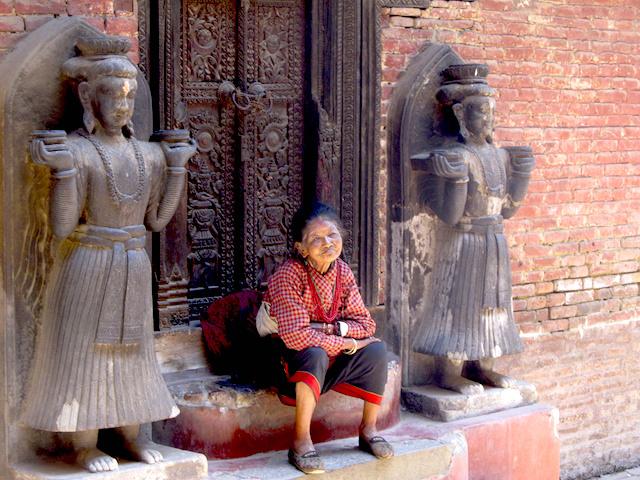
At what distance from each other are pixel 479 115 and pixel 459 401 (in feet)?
4.75

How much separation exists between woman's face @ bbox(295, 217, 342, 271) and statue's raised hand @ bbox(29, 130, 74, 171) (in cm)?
120

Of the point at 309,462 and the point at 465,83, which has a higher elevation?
the point at 465,83

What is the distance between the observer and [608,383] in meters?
7.82

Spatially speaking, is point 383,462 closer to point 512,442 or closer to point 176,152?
point 512,442

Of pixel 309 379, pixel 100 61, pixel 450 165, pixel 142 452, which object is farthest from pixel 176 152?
pixel 450 165

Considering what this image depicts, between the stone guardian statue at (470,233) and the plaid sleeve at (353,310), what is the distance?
82 cm

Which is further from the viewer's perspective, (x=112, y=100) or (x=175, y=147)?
(x=175, y=147)

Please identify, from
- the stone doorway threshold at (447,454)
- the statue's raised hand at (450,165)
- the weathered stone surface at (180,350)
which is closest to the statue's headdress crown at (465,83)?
the statue's raised hand at (450,165)

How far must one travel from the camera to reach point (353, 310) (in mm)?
5719

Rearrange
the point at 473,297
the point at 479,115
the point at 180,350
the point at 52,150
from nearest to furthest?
the point at 52,150
the point at 180,350
the point at 479,115
the point at 473,297

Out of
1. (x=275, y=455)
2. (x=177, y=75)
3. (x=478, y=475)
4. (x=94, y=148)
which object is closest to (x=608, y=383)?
(x=478, y=475)

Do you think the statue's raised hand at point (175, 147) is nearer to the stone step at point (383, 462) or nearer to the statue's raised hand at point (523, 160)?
the stone step at point (383, 462)

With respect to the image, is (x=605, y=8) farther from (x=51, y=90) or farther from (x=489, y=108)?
(x=51, y=90)

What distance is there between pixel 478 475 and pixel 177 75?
2463 mm
